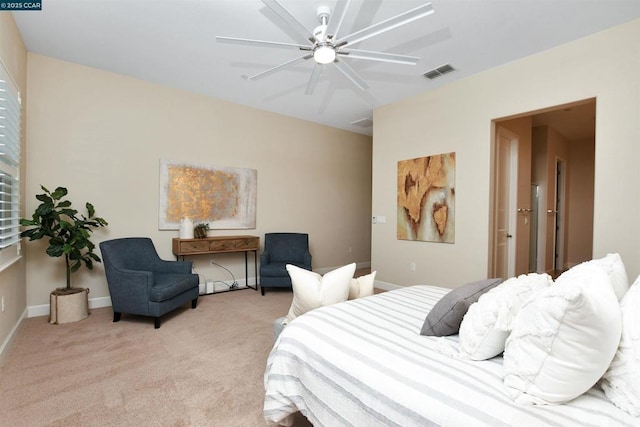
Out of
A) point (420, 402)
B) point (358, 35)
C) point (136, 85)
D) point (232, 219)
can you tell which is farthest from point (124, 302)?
point (358, 35)

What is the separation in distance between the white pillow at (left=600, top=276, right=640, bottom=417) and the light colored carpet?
1.58 m

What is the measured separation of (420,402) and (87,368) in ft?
8.12

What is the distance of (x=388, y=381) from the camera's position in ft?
3.62

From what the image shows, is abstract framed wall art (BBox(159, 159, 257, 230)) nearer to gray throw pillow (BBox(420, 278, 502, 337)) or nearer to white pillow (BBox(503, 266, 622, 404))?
gray throw pillow (BBox(420, 278, 502, 337))

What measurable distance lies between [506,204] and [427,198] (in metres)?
1.24

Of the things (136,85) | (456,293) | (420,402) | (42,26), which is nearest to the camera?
(420,402)

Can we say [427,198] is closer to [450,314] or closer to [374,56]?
[374,56]

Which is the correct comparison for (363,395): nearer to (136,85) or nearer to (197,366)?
(197,366)

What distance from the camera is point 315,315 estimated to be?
1.64 metres

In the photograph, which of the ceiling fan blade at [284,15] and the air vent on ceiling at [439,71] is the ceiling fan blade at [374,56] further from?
the air vent on ceiling at [439,71]

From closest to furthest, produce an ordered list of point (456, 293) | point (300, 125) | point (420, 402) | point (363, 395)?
point (420, 402)
point (363, 395)
point (456, 293)
point (300, 125)

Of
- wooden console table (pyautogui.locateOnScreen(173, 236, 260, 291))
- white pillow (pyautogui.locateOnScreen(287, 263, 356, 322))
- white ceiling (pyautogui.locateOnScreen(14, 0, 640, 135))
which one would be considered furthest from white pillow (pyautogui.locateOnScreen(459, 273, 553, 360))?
wooden console table (pyautogui.locateOnScreen(173, 236, 260, 291))

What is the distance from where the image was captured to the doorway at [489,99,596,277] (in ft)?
13.8

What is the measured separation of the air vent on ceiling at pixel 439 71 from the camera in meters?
3.47
